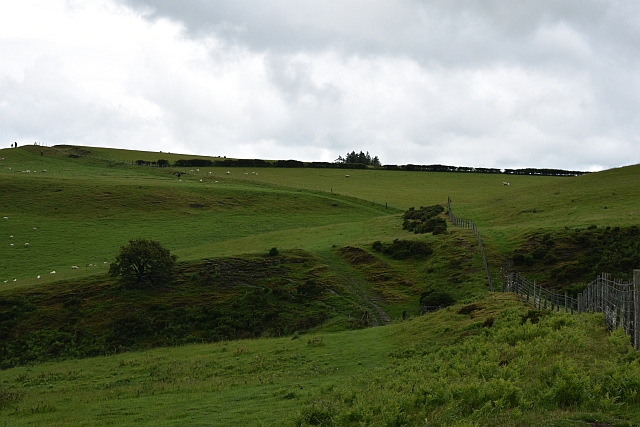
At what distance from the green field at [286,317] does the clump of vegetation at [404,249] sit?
3.92ft

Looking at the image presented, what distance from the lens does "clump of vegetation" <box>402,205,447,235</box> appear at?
66.6m

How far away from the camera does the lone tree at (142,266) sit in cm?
5050

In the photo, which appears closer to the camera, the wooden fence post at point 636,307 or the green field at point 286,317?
the green field at point 286,317

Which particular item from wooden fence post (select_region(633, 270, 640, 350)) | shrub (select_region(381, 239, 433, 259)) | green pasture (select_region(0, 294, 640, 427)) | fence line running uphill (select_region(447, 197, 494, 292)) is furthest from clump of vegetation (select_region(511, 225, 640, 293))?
wooden fence post (select_region(633, 270, 640, 350))

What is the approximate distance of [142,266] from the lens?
5141 centimetres

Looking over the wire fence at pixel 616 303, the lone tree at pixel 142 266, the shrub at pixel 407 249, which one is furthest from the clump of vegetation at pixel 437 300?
the lone tree at pixel 142 266

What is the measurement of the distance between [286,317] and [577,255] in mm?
27155

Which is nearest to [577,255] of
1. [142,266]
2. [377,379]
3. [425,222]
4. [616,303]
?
[425,222]

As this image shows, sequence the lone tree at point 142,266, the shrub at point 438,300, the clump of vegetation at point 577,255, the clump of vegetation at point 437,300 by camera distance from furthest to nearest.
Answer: the lone tree at point 142,266 → the clump of vegetation at point 577,255 → the shrub at point 438,300 → the clump of vegetation at point 437,300

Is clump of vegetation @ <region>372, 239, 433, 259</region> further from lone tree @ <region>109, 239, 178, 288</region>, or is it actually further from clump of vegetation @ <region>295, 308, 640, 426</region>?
clump of vegetation @ <region>295, 308, 640, 426</region>

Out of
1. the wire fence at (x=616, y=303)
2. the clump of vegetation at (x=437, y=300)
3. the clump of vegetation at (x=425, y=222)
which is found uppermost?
the wire fence at (x=616, y=303)

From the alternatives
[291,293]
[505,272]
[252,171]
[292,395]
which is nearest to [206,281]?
[291,293]

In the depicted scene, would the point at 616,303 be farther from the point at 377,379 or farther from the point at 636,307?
the point at 377,379

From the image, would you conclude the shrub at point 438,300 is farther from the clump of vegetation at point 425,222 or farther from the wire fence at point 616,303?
the clump of vegetation at point 425,222
